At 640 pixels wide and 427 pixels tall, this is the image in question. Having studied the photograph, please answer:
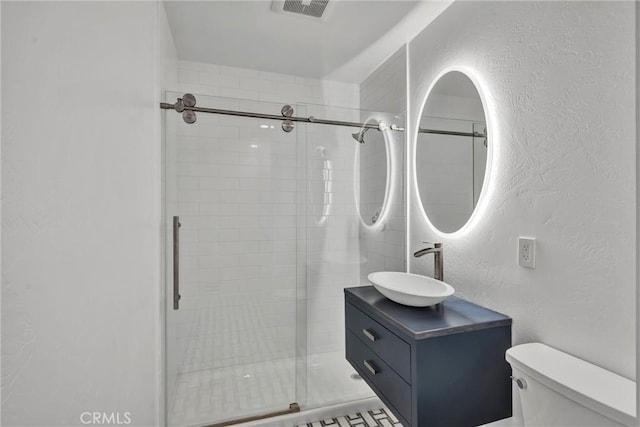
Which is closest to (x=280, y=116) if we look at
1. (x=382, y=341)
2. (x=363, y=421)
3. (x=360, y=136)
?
(x=360, y=136)

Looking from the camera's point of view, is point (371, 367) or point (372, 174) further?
point (372, 174)

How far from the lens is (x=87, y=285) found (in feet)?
2.00

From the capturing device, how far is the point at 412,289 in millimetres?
1668

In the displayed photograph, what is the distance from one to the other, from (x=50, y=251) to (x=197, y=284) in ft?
5.36

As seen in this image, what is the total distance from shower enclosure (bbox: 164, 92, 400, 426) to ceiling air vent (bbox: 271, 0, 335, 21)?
1.72ft

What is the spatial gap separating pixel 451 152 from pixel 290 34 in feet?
4.30

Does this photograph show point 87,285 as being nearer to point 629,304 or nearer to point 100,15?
point 100,15

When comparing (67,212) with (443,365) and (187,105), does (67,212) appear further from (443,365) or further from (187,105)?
(187,105)

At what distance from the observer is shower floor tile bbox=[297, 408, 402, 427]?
177 centimetres

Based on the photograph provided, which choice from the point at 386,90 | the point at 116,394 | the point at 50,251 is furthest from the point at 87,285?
the point at 386,90

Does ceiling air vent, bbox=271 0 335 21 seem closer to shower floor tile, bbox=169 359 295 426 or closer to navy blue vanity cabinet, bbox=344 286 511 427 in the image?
navy blue vanity cabinet, bbox=344 286 511 427

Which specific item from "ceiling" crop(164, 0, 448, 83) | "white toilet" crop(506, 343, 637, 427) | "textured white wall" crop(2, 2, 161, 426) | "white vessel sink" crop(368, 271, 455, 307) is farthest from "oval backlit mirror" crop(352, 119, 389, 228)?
"textured white wall" crop(2, 2, 161, 426)

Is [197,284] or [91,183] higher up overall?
[91,183]

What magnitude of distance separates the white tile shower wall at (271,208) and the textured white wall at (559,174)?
2.73ft
